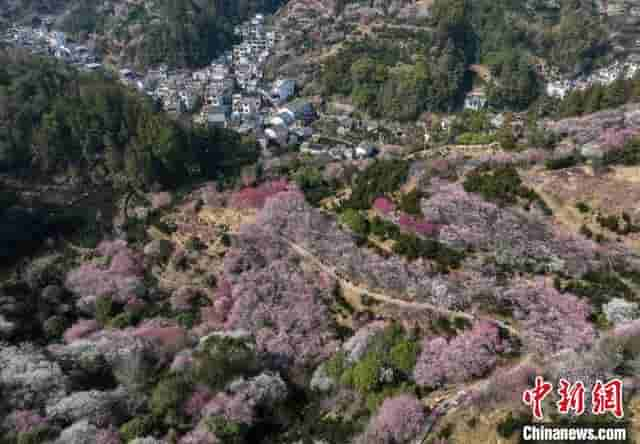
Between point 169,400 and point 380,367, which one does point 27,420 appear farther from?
point 380,367

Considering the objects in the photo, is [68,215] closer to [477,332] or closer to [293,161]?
[293,161]

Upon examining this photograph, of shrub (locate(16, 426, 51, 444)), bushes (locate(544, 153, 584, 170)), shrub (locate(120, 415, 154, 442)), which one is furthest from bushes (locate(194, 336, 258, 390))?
bushes (locate(544, 153, 584, 170))

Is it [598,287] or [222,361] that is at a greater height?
[598,287]

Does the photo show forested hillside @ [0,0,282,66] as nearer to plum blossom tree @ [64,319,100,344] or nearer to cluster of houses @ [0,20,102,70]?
cluster of houses @ [0,20,102,70]

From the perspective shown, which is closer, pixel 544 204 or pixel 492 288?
pixel 492 288

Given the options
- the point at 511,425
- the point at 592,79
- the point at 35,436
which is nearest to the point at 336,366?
the point at 511,425

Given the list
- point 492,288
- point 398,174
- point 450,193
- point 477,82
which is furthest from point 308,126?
point 492,288

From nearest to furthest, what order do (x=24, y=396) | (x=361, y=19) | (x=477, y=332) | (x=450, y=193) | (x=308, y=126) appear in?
(x=24, y=396), (x=477, y=332), (x=450, y=193), (x=308, y=126), (x=361, y=19)
